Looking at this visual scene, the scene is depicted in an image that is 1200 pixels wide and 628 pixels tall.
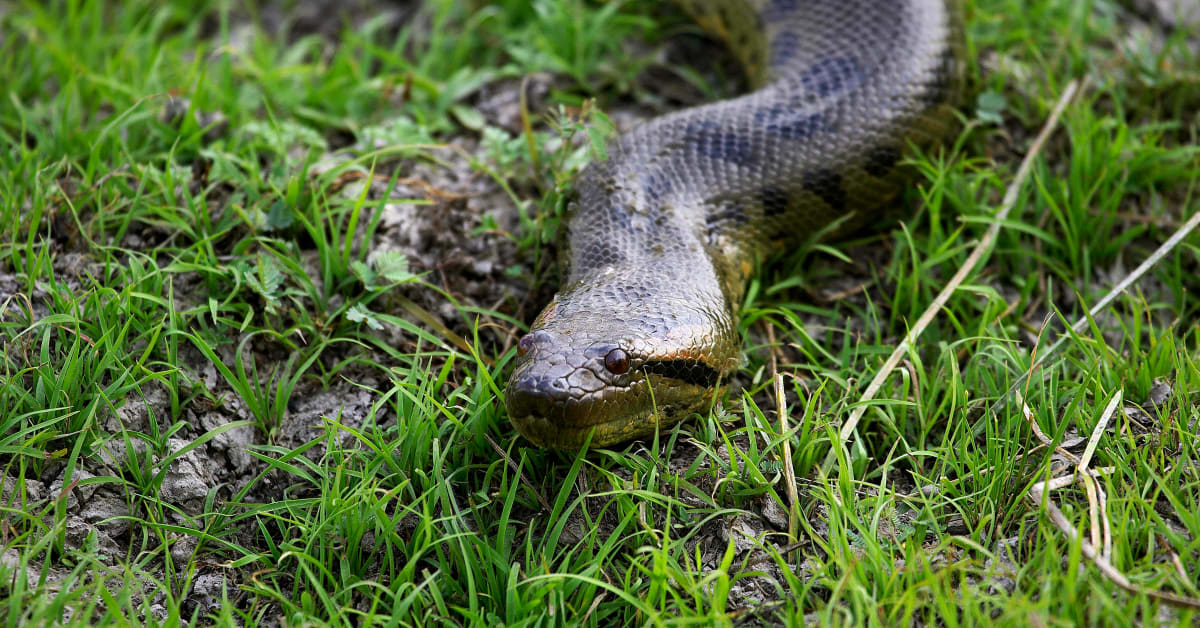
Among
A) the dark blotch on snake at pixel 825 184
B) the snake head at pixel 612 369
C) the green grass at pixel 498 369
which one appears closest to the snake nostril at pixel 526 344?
the snake head at pixel 612 369

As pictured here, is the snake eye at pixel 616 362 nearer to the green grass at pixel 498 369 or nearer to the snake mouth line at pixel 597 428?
the snake mouth line at pixel 597 428

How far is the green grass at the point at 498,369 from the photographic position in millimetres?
2967

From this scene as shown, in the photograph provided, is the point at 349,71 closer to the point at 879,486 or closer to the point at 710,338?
the point at 710,338

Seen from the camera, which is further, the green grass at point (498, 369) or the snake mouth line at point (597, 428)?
the snake mouth line at point (597, 428)

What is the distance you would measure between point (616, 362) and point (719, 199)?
4.54 ft

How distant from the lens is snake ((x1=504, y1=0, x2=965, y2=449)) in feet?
10.8

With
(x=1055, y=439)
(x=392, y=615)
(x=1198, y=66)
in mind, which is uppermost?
(x=1198, y=66)

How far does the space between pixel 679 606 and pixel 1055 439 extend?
146 cm

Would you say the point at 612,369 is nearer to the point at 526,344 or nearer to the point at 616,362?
the point at 616,362

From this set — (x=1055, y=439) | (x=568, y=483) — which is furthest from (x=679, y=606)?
(x=1055, y=439)

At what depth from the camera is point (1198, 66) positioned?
5090 millimetres

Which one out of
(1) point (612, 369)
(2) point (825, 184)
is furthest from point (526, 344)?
(2) point (825, 184)

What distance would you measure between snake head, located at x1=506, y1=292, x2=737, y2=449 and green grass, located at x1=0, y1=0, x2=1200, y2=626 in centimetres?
14

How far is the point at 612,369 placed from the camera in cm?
325
